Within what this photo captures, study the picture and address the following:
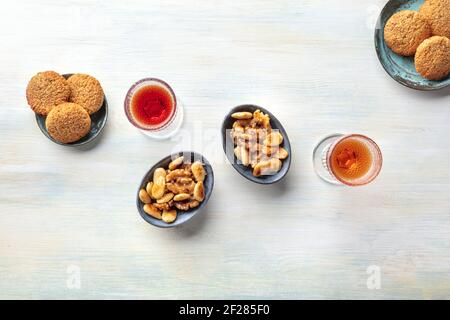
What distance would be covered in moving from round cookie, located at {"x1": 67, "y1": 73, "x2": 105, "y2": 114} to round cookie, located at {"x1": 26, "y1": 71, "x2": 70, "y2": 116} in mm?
22

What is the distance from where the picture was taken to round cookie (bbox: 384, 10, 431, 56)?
1.29 metres

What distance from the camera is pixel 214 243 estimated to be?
135 centimetres

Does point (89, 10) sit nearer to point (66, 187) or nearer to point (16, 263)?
point (66, 187)

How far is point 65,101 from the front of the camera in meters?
1.28

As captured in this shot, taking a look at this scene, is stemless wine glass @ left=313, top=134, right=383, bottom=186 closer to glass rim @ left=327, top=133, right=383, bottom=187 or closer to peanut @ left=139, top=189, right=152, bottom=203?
glass rim @ left=327, top=133, right=383, bottom=187

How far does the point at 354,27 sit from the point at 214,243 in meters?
0.70

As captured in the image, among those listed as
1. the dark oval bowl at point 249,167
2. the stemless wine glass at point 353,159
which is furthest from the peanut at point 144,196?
the stemless wine glass at point 353,159

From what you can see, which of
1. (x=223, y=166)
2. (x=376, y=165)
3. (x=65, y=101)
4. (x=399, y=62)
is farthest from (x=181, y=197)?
(x=399, y=62)

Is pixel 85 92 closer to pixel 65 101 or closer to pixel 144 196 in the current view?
pixel 65 101

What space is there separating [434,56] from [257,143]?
1.66 ft

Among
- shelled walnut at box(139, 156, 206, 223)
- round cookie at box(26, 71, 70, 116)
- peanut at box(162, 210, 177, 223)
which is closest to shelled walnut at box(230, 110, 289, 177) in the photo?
shelled walnut at box(139, 156, 206, 223)

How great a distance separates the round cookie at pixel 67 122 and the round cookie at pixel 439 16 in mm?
922

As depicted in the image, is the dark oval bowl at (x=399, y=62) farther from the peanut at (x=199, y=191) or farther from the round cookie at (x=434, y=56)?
the peanut at (x=199, y=191)

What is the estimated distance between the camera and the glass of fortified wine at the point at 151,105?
127 cm
